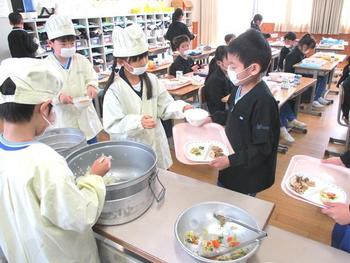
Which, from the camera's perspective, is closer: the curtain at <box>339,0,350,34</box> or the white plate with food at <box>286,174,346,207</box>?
the white plate with food at <box>286,174,346,207</box>

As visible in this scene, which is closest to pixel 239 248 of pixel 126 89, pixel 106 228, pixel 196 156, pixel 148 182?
pixel 148 182

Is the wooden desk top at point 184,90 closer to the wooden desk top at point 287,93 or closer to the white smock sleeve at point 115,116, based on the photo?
the wooden desk top at point 287,93

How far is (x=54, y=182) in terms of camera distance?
A: 0.77 meters

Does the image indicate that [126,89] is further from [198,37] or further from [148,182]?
[198,37]

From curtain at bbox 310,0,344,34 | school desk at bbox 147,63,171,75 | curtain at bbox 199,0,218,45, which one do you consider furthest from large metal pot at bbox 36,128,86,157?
curtain at bbox 199,0,218,45

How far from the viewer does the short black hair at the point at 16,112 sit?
2.56ft

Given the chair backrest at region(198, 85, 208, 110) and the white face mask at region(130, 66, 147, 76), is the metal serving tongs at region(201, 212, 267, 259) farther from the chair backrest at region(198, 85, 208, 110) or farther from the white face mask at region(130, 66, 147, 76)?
the chair backrest at region(198, 85, 208, 110)

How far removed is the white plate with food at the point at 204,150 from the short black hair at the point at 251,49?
20.5 inches

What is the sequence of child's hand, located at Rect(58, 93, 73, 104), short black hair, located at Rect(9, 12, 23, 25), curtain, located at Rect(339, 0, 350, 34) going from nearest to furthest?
child's hand, located at Rect(58, 93, 73, 104), short black hair, located at Rect(9, 12, 23, 25), curtain, located at Rect(339, 0, 350, 34)

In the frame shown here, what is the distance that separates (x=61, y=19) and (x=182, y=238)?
1.76m

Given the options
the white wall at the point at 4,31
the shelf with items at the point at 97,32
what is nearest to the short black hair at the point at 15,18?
the white wall at the point at 4,31

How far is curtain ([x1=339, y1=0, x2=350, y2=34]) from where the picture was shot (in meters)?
6.38

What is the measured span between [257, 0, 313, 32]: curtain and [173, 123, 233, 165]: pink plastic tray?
6767 mm

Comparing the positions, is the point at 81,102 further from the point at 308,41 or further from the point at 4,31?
the point at 308,41
